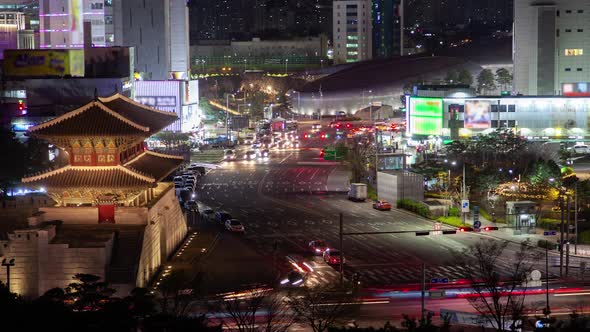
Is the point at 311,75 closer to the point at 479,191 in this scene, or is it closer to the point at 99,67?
the point at 99,67

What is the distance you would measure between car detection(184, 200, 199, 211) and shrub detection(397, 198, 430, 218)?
12089mm

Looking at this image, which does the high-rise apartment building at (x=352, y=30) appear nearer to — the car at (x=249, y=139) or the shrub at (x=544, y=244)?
the car at (x=249, y=139)

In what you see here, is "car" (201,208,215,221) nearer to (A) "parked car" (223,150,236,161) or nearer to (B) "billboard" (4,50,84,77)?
(A) "parked car" (223,150,236,161)

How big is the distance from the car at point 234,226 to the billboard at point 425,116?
148 ft

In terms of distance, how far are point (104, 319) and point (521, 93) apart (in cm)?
8284

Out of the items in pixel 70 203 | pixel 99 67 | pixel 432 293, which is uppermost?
pixel 99 67

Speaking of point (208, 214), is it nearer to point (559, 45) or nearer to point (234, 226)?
point (234, 226)

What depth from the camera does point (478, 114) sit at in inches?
3907

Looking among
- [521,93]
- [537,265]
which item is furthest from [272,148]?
[537,265]

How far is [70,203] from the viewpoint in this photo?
4706 cm

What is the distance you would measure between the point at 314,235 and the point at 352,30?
14162cm

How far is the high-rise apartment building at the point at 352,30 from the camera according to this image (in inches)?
7549

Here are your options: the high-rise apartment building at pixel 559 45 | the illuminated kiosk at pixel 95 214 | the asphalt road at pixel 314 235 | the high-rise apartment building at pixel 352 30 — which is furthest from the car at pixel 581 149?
the high-rise apartment building at pixel 352 30

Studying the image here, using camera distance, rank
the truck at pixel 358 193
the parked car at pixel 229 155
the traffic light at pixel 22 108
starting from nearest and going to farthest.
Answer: the truck at pixel 358 193, the traffic light at pixel 22 108, the parked car at pixel 229 155
